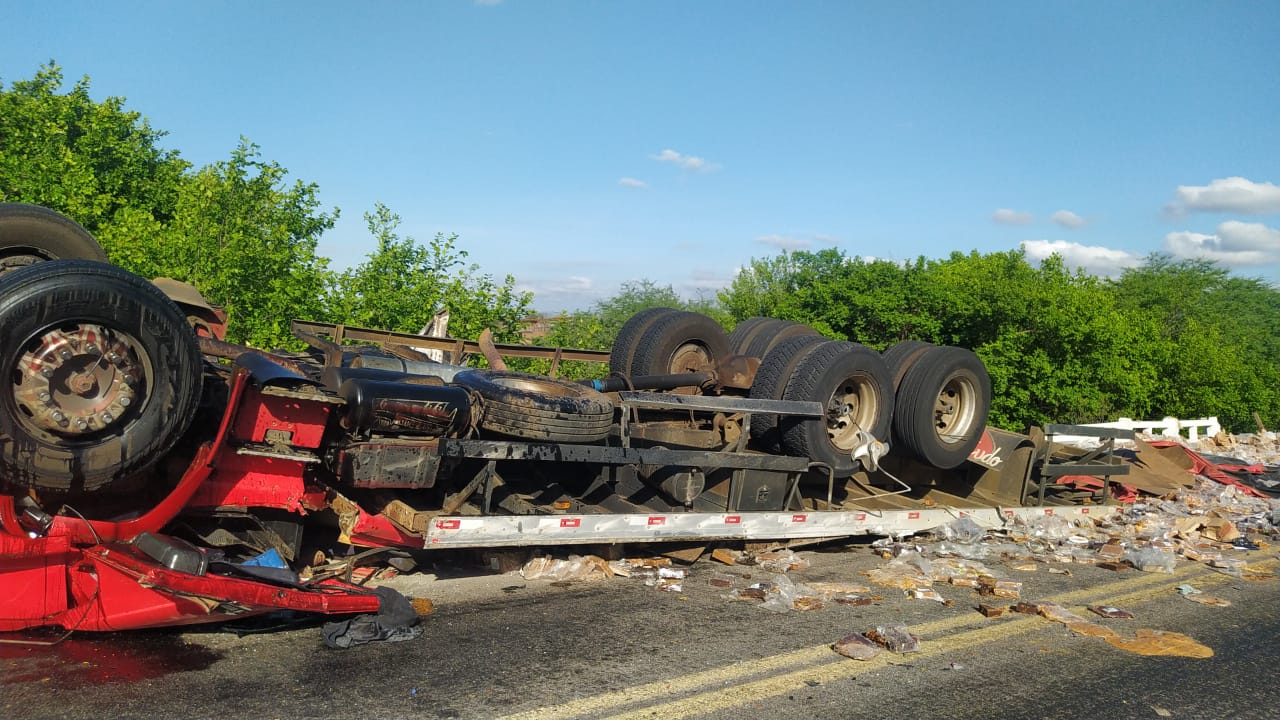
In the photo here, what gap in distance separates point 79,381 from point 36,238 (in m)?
1.70

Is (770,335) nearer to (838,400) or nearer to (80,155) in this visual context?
(838,400)

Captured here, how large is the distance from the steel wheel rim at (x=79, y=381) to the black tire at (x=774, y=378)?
4166 millimetres

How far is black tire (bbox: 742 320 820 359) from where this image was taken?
7.74m

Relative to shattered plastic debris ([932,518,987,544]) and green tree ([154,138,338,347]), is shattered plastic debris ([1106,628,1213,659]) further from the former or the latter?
green tree ([154,138,338,347])

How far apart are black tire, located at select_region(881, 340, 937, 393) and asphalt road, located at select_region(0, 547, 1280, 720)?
225cm

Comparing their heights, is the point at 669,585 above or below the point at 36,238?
below

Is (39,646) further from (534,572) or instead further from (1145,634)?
(1145,634)

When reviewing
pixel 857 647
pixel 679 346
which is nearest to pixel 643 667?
pixel 857 647

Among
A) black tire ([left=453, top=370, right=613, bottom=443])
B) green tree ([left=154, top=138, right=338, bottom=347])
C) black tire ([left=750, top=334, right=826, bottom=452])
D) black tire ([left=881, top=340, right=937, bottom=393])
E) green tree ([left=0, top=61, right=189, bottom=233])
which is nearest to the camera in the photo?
black tire ([left=453, top=370, right=613, bottom=443])

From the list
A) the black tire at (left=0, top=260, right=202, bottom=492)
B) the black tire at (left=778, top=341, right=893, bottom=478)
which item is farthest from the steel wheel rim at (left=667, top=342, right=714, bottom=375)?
the black tire at (left=0, top=260, right=202, bottom=492)

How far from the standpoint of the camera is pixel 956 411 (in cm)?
765

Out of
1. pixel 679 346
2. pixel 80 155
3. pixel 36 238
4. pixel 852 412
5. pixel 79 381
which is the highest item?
pixel 80 155

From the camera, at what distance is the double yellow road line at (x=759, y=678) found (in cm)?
352

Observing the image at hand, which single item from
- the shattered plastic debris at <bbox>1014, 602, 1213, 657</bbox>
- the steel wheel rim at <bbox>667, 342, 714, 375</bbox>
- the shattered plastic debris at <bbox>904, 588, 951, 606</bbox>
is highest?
the steel wheel rim at <bbox>667, 342, 714, 375</bbox>
